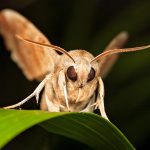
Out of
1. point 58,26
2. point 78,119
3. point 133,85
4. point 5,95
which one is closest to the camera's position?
point 78,119

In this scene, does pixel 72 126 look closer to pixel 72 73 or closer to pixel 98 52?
pixel 72 73

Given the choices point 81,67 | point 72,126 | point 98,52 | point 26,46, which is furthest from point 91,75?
point 98,52

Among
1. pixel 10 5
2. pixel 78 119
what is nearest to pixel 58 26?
pixel 10 5

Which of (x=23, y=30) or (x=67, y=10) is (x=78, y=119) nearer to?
(x=23, y=30)

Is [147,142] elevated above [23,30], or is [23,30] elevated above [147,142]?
[23,30]

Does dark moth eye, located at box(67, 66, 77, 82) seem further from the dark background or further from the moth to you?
the dark background

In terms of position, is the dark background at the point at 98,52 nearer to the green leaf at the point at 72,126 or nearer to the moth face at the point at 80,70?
the moth face at the point at 80,70

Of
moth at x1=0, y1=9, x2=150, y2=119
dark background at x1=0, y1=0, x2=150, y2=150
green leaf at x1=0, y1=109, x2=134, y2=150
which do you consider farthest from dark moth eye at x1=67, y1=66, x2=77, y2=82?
dark background at x1=0, y1=0, x2=150, y2=150
